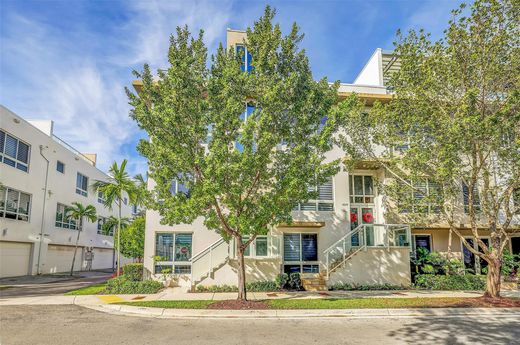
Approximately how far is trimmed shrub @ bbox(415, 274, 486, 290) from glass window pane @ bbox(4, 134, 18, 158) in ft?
77.7

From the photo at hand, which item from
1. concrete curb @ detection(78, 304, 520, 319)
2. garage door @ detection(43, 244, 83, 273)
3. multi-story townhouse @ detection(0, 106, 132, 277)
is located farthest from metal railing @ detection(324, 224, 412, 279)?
garage door @ detection(43, 244, 83, 273)

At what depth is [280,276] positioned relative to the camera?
1594cm

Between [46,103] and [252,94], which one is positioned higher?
[46,103]

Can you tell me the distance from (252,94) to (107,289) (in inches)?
404

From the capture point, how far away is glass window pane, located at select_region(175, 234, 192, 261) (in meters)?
16.7

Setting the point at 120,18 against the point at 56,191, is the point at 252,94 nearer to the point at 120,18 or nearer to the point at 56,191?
the point at 120,18

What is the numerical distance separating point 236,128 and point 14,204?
18.1 m

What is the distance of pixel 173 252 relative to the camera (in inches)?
658

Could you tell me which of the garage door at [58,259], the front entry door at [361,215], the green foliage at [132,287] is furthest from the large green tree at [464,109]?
the garage door at [58,259]

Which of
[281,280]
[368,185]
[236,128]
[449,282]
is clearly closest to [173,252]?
[281,280]

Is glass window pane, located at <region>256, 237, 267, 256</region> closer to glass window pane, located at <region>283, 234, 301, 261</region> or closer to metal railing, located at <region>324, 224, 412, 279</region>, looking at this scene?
glass window pane, located at <region>283, 234, 301, 261</region>

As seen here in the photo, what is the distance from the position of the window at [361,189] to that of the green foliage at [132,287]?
10.7m

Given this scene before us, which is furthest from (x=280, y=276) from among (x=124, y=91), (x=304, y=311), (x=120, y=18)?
(x=120, y=18)

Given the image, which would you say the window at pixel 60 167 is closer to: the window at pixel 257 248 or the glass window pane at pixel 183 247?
the glass window pane at pixel 183 247
